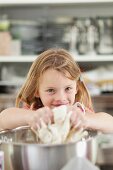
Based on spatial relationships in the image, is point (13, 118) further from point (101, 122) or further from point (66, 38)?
point (66, 38)

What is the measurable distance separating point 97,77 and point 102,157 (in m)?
1.67

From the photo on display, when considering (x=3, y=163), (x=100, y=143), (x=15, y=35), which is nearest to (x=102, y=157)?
(x=100, y=143)

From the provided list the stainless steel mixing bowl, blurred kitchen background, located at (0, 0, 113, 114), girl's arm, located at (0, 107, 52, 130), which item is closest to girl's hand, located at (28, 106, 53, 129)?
girl's arm, located at (0, 107, 52, 130)

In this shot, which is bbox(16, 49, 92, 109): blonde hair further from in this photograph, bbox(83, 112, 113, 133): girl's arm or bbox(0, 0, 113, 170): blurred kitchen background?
bbox(0, 0, 113, 170): blurred kitchen background

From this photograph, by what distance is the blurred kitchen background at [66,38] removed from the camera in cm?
247

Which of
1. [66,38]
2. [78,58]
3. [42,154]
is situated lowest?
[42,154]

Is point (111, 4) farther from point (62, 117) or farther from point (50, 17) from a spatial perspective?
point (62, 117)

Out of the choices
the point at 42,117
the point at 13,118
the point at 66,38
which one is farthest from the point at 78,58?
the point at 42,117

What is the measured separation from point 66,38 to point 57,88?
152 cm

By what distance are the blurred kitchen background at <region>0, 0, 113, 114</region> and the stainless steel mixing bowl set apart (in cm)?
173

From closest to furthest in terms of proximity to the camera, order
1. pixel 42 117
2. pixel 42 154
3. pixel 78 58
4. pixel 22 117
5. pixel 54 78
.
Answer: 1. pixel 42 154
2. pixel 42 117
3. pixel 22 117
4. pixel 54 78
5. pixel 78 58

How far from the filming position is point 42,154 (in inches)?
26.3

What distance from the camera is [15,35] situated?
100 inches

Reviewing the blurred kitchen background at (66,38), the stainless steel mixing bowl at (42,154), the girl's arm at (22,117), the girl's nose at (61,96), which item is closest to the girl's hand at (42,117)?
the girl's arm at (22,117)
